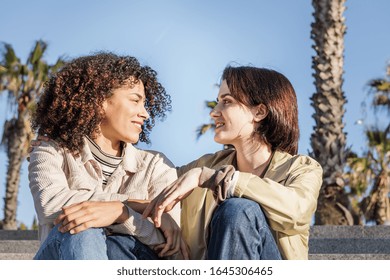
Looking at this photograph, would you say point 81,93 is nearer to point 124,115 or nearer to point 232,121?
point 124,115

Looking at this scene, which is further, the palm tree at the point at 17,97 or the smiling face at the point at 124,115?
the palm tree at the point at 17,97

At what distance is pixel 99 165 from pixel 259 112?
2.81 ft

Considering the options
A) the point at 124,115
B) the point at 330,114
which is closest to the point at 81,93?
the point at 124,115

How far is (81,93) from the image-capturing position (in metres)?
3.46

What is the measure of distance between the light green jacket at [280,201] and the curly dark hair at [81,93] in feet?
1.96

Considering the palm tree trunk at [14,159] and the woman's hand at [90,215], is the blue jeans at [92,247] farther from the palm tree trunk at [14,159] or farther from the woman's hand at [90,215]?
the palm tree trunk at [14,159]

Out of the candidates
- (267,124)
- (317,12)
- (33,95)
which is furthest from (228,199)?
(33,95)

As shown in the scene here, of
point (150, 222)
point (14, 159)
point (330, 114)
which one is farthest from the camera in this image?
point (14, 159)

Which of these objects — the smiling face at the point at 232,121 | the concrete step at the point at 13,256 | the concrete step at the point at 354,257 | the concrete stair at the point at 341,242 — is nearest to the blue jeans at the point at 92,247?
the smiling face at the point at 232,121

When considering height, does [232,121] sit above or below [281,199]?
above

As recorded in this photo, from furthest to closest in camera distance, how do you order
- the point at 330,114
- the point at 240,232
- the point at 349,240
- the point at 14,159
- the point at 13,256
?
1. the point at 14,159
2. the point at 330,114
3. the point at 349,240
4. the point at 13,256
5. the point at 240,232

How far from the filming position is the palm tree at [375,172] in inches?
720

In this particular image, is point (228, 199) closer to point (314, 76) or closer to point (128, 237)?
point (128, 237)

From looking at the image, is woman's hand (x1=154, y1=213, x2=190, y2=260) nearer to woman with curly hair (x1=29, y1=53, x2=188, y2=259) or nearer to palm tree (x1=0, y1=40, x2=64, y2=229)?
woman with curly hair (x1=29, y1=53, x2=188, y2=259)
